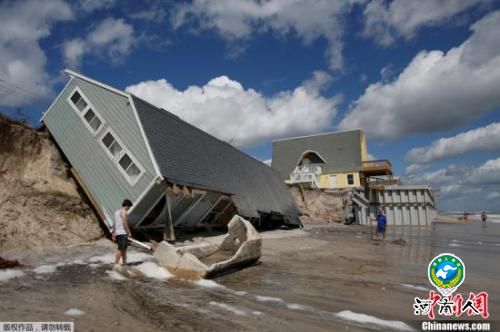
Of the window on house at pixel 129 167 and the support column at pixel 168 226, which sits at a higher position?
the window on house at pixel 129 167

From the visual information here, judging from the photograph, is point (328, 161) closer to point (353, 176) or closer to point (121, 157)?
point (353, 176)

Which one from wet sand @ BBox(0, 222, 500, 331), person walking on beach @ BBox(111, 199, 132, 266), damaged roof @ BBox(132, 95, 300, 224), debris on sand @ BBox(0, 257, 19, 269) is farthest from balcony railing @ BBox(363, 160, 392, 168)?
debris on sand @ BBox(0, 257, 19, 269)

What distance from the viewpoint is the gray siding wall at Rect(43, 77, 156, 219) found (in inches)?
521

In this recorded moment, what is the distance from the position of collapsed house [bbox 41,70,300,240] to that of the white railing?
102 feet

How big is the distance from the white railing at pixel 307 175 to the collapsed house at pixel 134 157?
31.2 metres

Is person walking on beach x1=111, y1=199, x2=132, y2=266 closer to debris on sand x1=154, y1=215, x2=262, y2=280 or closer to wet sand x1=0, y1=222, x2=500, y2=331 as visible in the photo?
wet sand x1=0, y1=222, x2=500, y2=331

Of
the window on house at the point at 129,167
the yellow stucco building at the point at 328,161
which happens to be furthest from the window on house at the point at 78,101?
the yellow stucco building at the point at 328,161

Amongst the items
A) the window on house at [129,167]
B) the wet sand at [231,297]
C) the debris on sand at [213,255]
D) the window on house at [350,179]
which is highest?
the window on house at [350,179]

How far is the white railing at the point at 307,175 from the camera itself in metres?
48.2

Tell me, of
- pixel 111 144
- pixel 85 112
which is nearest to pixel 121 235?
pixel 111 144

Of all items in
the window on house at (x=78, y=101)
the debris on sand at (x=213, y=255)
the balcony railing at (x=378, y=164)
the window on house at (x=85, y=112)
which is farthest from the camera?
the balcony railing at (x=378, y=164)

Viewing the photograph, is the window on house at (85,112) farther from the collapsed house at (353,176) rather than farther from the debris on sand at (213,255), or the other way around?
the collapsed house at (353,176)

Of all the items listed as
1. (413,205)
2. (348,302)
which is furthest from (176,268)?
(413,205)

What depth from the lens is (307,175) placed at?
4938 centimetres
